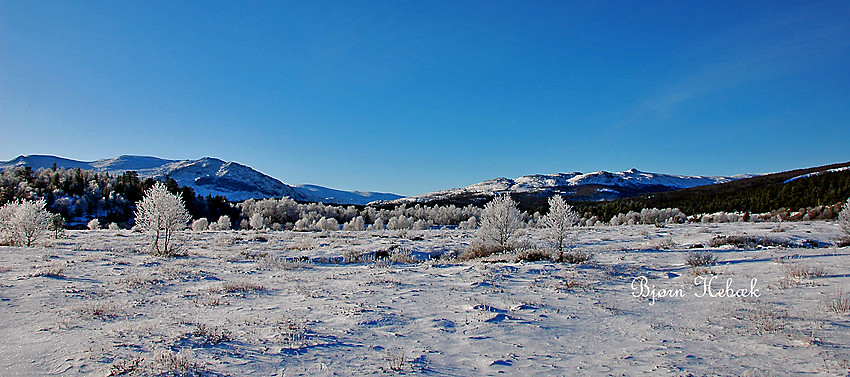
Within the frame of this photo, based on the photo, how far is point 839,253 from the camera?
1260 cm

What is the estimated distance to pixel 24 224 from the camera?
72.4ft

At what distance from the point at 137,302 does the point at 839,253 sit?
20.7m

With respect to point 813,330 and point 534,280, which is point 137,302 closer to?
point 534,280

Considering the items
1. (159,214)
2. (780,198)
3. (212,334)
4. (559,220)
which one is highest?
(780,198)

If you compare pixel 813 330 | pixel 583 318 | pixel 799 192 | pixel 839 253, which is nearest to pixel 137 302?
pixel 583 318

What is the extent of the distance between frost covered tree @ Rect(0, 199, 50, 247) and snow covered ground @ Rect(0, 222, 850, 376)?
1396 cm

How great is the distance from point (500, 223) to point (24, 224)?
27.4 metres

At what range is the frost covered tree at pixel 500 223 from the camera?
19438 millimetres

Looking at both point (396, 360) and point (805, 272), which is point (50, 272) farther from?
point (805, 272)

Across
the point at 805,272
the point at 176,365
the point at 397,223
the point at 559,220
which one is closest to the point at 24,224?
the point at 176,365

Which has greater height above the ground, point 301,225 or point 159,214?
point 159,214

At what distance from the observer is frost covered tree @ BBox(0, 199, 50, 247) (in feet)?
72.5

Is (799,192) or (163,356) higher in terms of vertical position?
(799,192)

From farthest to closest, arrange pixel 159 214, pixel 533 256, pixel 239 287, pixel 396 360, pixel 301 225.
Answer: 1. pixel 301 225
2. pixel 159 214
3. pixel 533 256
4. pixel 239 287
5. pixel 396 360
